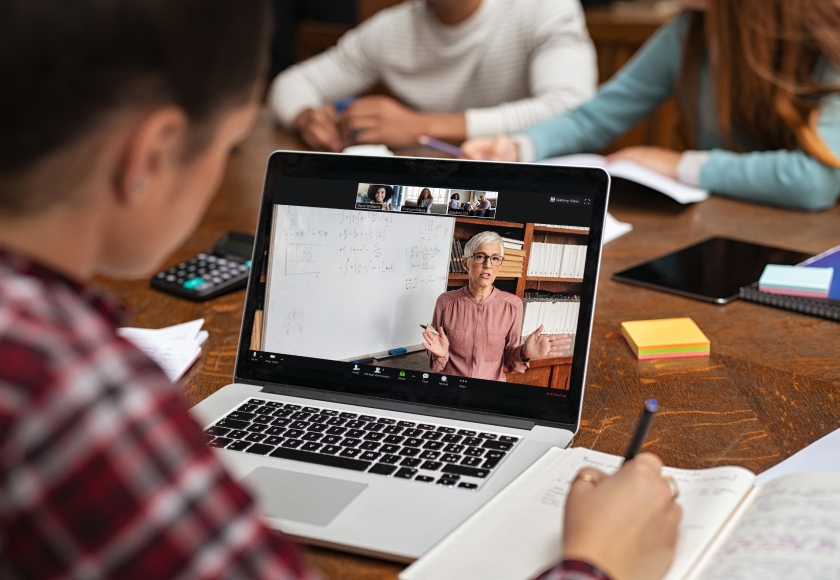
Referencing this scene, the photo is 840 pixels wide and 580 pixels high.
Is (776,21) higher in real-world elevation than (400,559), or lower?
higher

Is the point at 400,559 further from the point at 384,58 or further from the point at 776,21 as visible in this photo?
the point at 384,58

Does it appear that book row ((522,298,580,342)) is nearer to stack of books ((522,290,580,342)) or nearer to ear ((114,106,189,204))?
stack of books ((522,290,580,342))

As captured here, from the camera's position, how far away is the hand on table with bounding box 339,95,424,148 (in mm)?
1739

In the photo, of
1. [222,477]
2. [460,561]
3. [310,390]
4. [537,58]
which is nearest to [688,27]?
[537,58]

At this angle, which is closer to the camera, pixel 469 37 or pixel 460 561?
pixel 460 561

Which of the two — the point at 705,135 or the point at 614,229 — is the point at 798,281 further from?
the point at 705,135

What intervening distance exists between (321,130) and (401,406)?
1.21 metres

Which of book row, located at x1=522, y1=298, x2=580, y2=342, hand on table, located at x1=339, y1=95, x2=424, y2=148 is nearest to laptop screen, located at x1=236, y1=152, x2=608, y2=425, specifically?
book row, located at x1=522, y1=298, x2=580, y2=342

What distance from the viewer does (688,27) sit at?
1600 mm

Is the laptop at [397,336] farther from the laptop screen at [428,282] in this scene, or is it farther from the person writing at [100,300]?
the person writing at [100,300]

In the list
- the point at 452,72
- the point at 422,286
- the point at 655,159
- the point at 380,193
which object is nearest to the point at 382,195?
the point at 380,193

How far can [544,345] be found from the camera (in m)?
0.69

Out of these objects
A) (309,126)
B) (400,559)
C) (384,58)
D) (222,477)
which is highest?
(384,58)

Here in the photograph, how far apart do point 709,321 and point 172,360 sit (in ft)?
2.04
